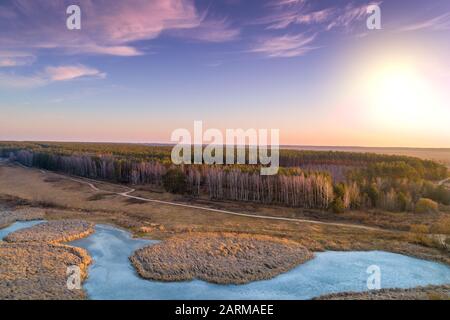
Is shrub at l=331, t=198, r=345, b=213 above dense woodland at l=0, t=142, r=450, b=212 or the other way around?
the other way around

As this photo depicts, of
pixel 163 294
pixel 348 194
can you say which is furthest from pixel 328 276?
pixel 348 194

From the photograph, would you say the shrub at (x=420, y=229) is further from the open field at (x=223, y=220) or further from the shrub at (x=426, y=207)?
the shrub at (x=426, y=207)

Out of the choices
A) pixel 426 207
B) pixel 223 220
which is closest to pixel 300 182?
pixel 223 220

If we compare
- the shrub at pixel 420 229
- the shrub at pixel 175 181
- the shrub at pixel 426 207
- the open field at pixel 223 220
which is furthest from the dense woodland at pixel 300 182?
the shrub at pixel 420 229

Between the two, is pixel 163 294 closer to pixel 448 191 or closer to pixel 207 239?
pixel 207 239

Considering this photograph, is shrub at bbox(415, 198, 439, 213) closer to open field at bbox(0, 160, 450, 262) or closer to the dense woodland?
the dense woodland

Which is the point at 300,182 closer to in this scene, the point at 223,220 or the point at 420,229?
the point at 223,220

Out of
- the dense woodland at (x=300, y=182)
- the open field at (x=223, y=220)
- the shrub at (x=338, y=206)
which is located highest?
the dense woodland at (x=300, y=182)

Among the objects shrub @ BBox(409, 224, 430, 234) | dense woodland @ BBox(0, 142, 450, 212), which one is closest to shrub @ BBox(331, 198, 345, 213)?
dense woodland @ BBox(0, 142, 450, 212)
